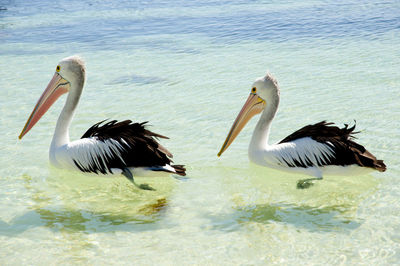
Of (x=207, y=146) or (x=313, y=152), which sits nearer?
(x=313, y=152)

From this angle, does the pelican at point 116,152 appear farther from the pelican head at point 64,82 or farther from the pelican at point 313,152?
the pelican at point 313,152

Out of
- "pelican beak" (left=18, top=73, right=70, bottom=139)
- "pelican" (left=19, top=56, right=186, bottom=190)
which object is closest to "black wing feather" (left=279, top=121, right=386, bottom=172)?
"pelican" (left=19, top=56, right=186, bottom=190)

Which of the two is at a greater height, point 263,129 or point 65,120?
point 65,120

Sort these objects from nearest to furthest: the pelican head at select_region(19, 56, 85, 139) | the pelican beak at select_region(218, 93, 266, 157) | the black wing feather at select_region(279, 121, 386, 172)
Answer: the black wing feather at select_region(279, 121, 386, 172) < the pelican beak at select_region(218, 93, 266, 157) < the pelican head at select_region(19, 56, 85, 139)

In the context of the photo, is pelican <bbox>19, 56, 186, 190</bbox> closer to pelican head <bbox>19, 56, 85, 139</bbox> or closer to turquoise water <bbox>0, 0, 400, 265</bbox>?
turquoise water <bbox>0, 0, 400, 265</bbox>

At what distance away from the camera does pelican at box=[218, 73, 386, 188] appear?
3.90 metres

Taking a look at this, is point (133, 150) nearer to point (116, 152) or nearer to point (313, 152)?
point (116, 152)

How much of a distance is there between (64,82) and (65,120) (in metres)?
0.36

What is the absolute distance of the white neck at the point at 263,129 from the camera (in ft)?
13.8

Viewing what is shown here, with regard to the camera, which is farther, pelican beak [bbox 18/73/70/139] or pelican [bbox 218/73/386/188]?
pelican beak [bbox 18/73/70/139]

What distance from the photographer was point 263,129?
426 cm

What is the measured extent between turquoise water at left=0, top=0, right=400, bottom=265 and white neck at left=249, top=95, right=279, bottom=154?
287 millimetres

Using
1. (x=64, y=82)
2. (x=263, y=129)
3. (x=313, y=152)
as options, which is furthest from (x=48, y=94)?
(x=313, y=152)

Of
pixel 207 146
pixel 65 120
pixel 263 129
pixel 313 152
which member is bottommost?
pixel 207 146
